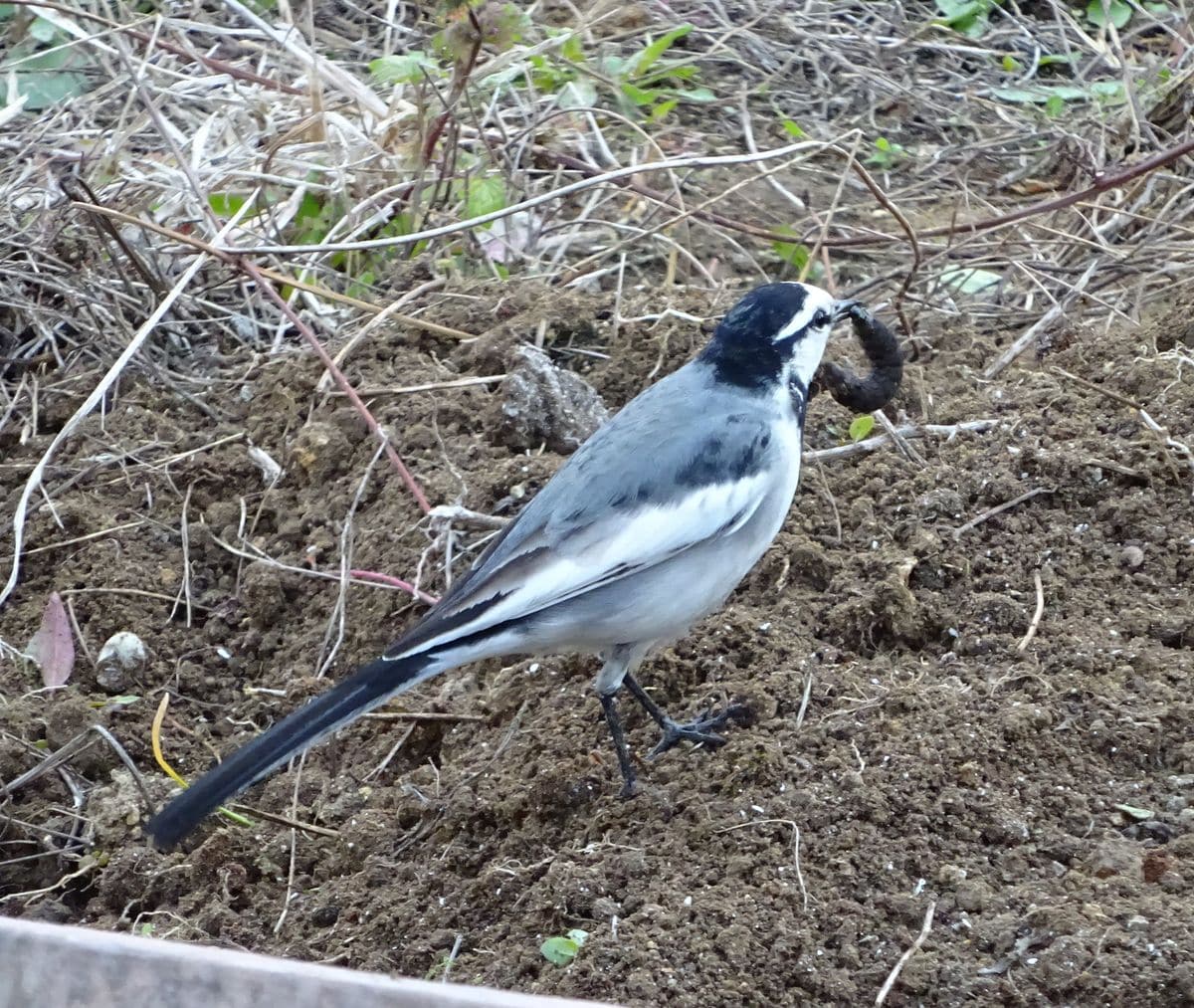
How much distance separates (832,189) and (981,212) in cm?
67

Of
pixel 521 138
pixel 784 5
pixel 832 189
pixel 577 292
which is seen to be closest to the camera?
pixel 577 292

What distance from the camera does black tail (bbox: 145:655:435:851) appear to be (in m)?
2.66

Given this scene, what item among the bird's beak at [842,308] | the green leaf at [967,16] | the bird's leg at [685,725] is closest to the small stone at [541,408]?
the bird's beak at [842,308]

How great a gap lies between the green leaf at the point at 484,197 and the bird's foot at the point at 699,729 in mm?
2655

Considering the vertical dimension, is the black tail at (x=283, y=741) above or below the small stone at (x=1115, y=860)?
above

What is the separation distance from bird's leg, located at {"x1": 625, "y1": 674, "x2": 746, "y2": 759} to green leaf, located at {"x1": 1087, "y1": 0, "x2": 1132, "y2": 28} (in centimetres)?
491

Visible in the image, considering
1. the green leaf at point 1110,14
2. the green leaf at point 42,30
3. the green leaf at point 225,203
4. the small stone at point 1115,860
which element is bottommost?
the green leaf at point 1110,14

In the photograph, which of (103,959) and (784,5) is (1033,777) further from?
(784,5)

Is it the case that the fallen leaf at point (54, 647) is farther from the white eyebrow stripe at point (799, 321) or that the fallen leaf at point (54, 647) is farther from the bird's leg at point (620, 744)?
the white eyebrow stripe at point (799, 321)

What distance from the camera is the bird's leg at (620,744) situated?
130 inches

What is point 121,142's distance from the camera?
530 centimetres

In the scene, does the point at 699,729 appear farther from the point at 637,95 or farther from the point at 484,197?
the point at 637,95

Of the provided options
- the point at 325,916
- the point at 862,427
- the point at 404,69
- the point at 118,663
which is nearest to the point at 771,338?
the point at 862,427

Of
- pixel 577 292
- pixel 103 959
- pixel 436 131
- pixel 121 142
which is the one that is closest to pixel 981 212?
pixel 577 292
